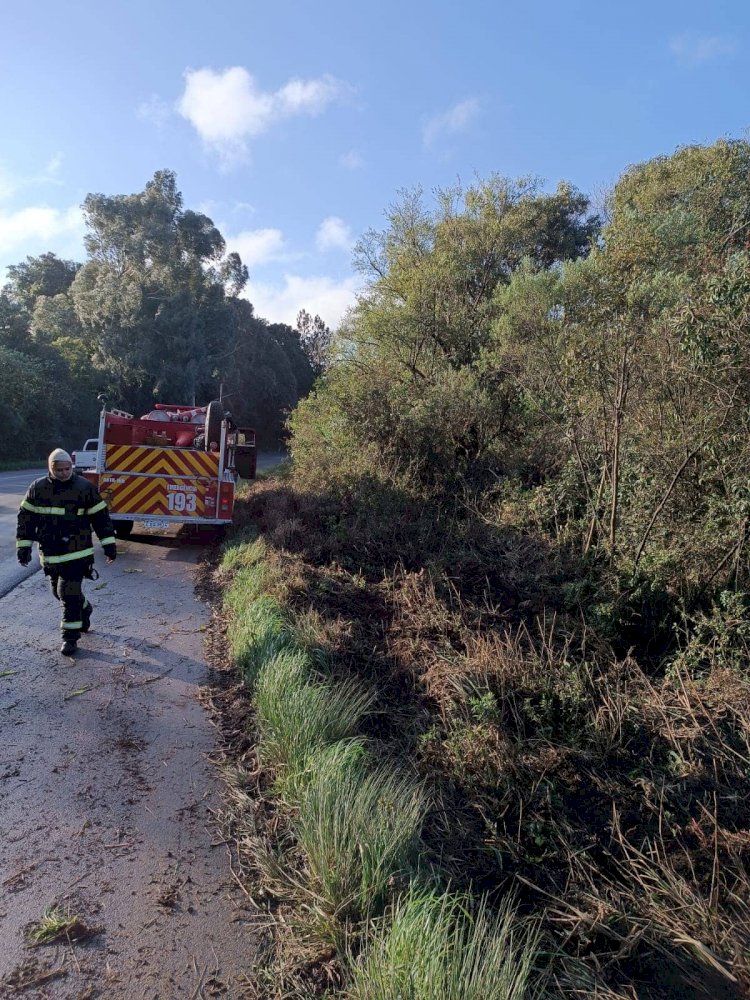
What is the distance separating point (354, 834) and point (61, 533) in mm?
3947

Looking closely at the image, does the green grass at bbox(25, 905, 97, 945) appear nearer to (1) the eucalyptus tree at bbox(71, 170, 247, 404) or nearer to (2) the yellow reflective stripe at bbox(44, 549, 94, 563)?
(2) the yellow reflective stripe at bbox(44, 549, 94, 563)

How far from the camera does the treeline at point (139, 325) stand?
3152 centimetres

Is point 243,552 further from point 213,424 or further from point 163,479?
point 213,424

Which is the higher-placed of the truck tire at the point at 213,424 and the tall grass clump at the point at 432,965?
the truck tire at the point at 213,424

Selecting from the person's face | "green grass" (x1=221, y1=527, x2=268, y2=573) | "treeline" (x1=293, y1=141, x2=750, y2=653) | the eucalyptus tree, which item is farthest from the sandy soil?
the eucalyptus tree

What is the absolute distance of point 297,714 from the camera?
358cm

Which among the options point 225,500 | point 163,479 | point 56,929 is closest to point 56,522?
point 56,929

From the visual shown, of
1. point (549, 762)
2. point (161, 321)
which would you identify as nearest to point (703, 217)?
point (549, 762)

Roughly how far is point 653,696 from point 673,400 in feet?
8.56

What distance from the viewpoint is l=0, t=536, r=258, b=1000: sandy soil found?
2303 mm

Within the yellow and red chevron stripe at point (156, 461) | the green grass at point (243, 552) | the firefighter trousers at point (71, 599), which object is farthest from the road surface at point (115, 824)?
the yellow and red chevron stripe at point (156, 461)

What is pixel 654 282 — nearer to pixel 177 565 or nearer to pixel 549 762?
pixel 549 762

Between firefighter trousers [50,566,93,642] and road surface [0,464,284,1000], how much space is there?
203 mm

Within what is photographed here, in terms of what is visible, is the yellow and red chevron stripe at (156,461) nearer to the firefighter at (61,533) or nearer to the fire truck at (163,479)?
the fire truck at (163,479)
